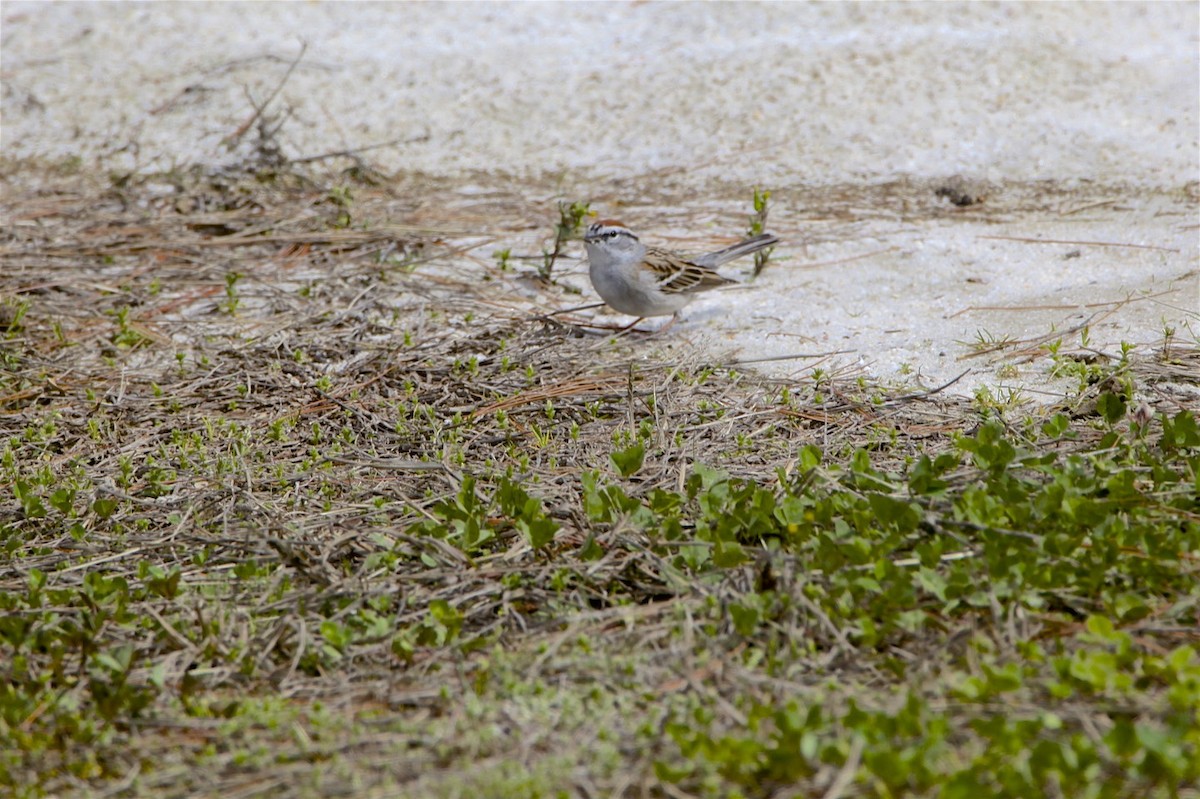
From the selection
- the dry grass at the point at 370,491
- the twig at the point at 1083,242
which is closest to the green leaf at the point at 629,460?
the dry grass at the point at 370,491

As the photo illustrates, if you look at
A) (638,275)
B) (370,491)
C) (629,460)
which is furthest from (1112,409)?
(370,491)

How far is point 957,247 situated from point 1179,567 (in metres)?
3.65

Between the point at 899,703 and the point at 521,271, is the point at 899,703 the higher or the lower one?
the lower one

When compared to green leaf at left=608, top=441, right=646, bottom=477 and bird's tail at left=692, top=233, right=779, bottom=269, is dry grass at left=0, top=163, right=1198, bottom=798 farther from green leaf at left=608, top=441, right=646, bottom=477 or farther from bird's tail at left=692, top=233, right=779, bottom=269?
bird's tail at left=692, top=233, right=779, bottom=269

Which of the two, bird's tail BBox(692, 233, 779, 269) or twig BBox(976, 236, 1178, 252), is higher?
twig BBox(976, 236, 1178, 252)

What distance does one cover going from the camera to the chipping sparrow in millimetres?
5875

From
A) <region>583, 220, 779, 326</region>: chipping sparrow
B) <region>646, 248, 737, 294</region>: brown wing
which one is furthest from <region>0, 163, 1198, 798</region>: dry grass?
<region>646, 248, 737, 294</region>: brown wing

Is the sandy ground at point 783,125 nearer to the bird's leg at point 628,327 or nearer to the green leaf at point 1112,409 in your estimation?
the bird's leg at point 628,327

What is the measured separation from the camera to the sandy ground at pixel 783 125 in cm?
610

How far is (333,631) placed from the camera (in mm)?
3297

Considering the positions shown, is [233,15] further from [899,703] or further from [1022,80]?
[899,703]

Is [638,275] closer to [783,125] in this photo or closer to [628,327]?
[628,327]

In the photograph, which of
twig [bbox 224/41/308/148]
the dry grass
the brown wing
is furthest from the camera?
twig [bbox 224/41/308/148]

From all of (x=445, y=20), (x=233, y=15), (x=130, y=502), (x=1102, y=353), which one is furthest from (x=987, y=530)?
(x=233, y=15)
